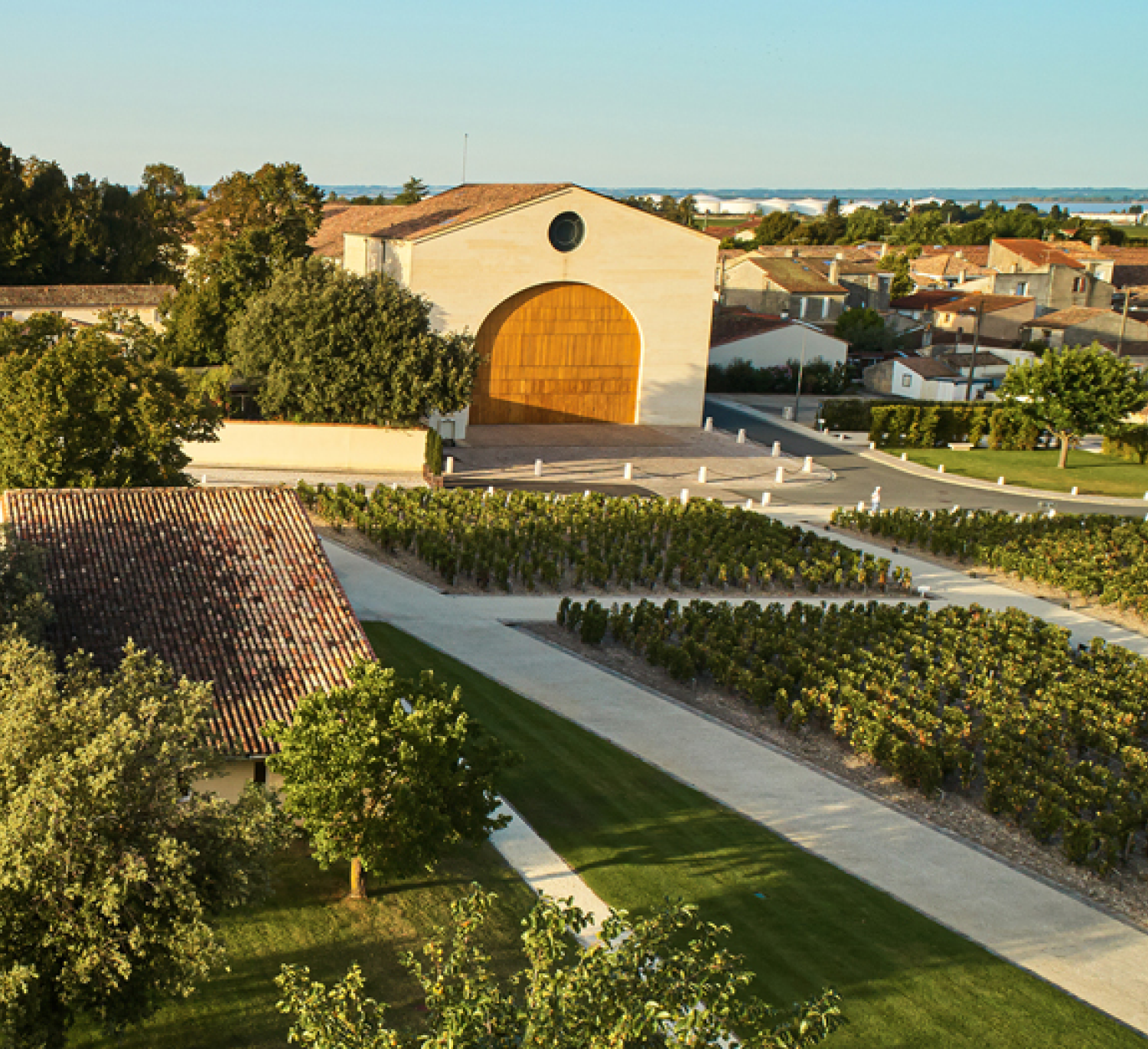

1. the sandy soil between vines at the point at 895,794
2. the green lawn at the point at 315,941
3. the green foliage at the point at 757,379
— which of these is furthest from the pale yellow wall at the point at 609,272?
the green lawn at the point at 315,941

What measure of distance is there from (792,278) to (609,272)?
1335 inches

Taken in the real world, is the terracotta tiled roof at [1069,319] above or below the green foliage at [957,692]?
above

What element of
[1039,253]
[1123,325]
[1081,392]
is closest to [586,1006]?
[1081,392]

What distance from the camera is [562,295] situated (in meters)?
50.6

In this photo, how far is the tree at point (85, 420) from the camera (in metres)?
25.7

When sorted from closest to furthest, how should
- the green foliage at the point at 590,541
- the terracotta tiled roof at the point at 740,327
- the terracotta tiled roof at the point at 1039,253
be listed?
the green foliage at the point at 590,541
the terracotta tiled roof at the point at 740,327
the terracotta tiled roof at the point at 1039,253

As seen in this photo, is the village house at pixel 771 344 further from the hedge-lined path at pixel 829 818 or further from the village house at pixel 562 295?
the hedge-lined path at pixel 829 818

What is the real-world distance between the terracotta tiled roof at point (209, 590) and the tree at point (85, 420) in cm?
590

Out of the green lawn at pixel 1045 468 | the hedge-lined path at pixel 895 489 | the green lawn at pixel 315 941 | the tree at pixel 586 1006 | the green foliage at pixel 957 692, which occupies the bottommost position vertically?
the green lawn at pixel 315 941

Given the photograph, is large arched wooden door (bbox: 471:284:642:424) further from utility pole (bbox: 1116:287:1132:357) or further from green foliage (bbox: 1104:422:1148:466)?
utility pole (bbox: 1116:287:1132:357)

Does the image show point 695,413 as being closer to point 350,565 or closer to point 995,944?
point 350,565

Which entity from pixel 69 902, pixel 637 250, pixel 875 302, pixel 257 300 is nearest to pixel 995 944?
pixel 69 902

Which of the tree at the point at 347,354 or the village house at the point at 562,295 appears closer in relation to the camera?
the tree at the point at 347,354

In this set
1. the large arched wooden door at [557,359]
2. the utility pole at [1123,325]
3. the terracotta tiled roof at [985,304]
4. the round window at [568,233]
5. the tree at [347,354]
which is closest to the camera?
the tree at [347,354]
